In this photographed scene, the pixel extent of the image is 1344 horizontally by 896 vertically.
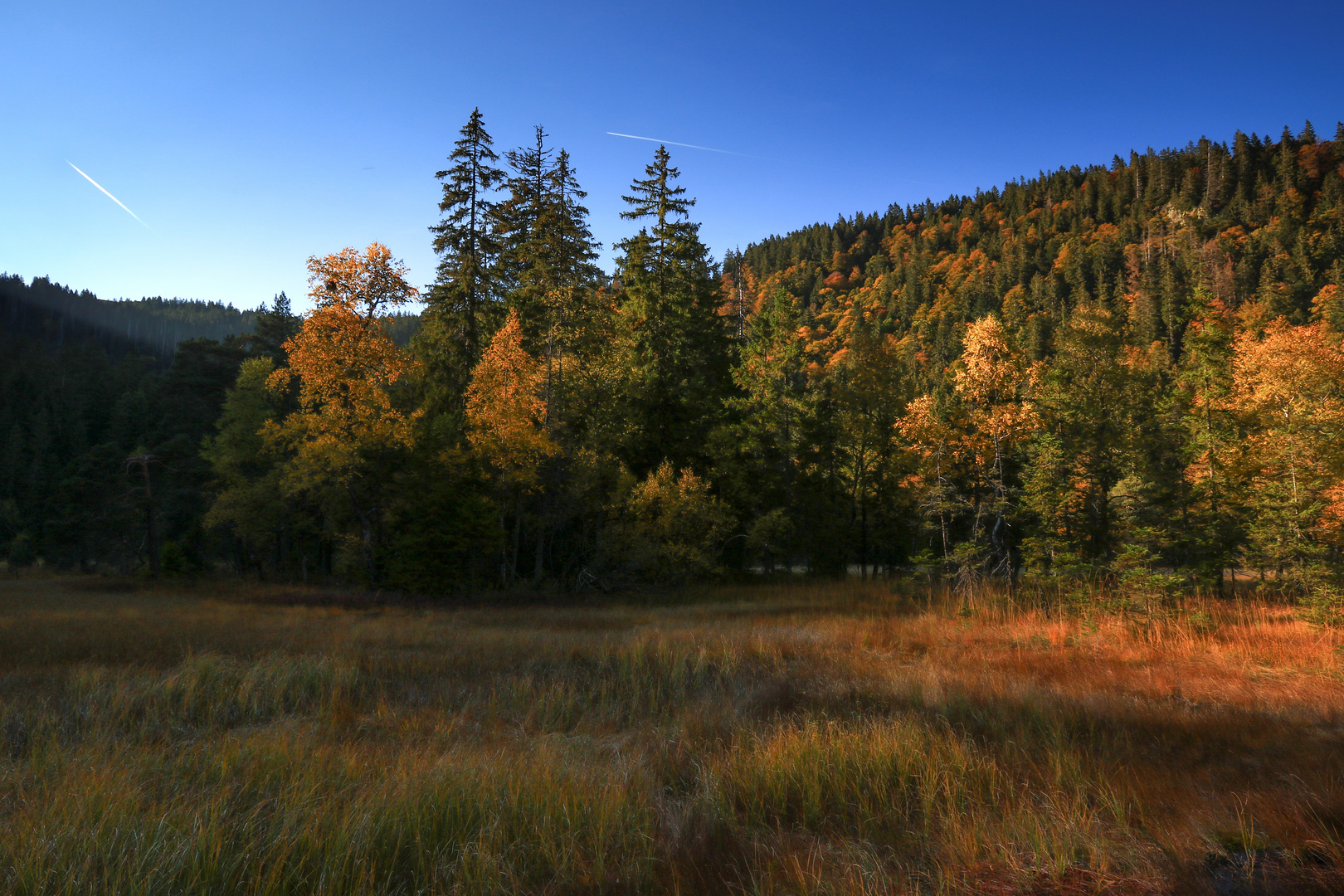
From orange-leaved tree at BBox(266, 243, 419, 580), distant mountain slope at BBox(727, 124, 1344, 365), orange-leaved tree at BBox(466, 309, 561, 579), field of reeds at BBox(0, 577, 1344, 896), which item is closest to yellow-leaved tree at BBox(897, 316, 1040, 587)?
field of reeds at BBox(0, 577, 1344, 896)

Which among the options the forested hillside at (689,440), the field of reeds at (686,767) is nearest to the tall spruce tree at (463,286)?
the forested hillside at (689,440)

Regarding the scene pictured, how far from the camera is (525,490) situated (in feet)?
79.8

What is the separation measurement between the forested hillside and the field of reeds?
703 centimetres

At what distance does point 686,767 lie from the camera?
550 cm

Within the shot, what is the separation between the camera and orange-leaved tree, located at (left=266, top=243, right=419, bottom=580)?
20.9 metres

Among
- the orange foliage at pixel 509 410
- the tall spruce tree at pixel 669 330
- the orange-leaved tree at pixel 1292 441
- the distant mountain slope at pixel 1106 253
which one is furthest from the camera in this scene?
the distant mountain slope at pixel 1106 253

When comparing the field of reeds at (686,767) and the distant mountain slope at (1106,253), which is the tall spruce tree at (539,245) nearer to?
the field of reeds at (686,767)

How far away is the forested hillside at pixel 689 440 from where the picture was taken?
1905 centimetres

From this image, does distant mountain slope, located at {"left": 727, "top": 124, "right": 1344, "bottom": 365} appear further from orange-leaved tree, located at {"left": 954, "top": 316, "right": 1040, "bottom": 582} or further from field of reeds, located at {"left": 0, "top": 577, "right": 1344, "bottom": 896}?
field of reeds, located at {"left": 0, "top": 577, "right": 1344, "bottom": 896}

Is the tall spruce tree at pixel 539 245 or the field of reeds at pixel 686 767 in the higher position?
the tall spruce tree at pixel 539 245

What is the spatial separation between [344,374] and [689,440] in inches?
648

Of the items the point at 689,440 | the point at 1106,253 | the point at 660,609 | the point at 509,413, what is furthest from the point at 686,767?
the point at 1106,253

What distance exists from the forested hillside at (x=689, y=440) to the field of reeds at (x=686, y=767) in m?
7.03

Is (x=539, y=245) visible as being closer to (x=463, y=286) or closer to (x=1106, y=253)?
(x=463, y=286)
